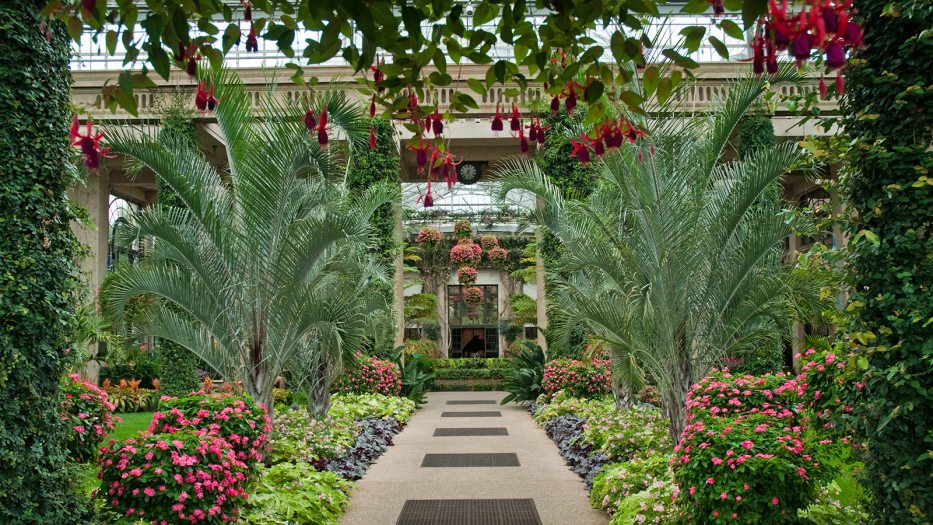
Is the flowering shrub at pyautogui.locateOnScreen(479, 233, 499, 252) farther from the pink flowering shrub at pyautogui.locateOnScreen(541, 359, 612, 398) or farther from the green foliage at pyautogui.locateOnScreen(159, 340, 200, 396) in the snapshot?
the green foliage at pyautogui.locateOnScreen(159, 340, 200, 396)

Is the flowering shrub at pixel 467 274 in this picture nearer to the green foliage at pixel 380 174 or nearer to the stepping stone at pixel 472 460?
the green foliage at pixel 380 174

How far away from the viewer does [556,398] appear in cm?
1195

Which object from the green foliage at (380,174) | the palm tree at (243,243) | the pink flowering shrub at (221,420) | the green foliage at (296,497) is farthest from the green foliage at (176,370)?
the pink flowering shrub at (221,420)

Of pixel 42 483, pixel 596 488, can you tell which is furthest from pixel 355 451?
pixel 42 483

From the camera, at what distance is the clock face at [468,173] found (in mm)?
15969

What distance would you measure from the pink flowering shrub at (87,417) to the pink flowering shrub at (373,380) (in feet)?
18.2

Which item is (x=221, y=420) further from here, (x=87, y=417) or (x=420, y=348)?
(x=420, y=348)

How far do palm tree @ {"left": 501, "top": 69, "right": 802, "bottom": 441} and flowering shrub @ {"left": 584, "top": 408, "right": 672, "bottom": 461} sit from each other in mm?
580

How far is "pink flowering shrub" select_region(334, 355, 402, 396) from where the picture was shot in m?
12.0

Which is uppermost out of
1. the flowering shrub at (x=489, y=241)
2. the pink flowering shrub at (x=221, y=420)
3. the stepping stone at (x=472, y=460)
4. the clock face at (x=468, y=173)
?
the clock face at (x=468, y=173)

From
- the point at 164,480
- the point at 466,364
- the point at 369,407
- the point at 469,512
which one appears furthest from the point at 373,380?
the point at 466,364

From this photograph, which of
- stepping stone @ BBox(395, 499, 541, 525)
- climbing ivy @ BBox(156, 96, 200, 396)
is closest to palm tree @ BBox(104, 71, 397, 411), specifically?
stepping stone @ BBox(395, 499, 541, 525)

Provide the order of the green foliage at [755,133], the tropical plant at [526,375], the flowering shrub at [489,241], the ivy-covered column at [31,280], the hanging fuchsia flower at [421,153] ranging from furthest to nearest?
1. the flowering shrub at [489,241]
2. the tropical plant at [526,375]
3. the green foliage at [755,133]
4. the ivy-covered column at [31,280]
5. the hanging fuchsia flower at [421,153]

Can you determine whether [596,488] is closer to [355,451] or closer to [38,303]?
[355,451]
